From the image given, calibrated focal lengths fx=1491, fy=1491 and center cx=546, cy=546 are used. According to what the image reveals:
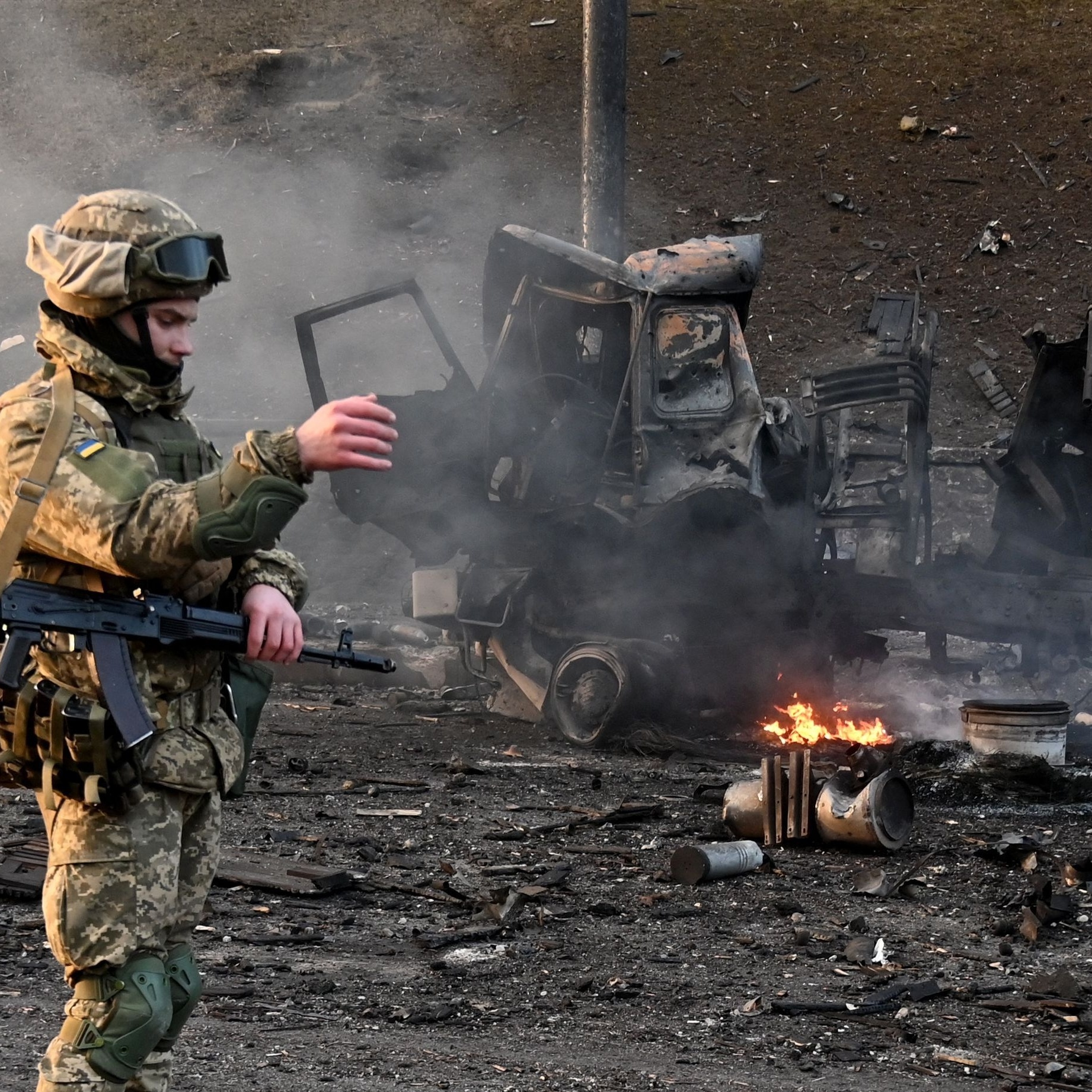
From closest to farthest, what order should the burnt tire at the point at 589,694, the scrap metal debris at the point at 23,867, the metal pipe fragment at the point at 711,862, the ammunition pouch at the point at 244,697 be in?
the ammunition pouch at the point at 244,697 → the scrap metal debris at the point at 23,867 → the metal pipe fragment at the point at 711,862 → the burnt tire at the point at 589,694

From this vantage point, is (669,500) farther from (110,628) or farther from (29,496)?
(29,496)

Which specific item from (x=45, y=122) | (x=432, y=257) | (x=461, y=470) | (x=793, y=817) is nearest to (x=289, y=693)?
(x=461, y=470)

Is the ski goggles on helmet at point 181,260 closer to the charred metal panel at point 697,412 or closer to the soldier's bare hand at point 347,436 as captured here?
the soldier's bare hand at point 347,436

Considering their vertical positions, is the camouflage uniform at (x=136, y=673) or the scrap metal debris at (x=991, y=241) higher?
the scrap metal debris at (x=991, y=241)

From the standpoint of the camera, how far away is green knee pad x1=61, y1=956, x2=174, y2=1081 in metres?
2.86

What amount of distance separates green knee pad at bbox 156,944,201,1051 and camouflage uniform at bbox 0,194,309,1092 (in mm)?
21

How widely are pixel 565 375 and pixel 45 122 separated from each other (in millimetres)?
18473

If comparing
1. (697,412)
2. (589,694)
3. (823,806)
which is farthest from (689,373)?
(823,806)

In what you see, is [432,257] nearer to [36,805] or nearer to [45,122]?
[45,122]

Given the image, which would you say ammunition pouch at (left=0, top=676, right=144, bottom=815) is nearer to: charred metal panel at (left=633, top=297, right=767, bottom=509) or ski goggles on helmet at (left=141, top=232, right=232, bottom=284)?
ski goggles on helmet at (left=141, top=232, right=232, bottom=284)

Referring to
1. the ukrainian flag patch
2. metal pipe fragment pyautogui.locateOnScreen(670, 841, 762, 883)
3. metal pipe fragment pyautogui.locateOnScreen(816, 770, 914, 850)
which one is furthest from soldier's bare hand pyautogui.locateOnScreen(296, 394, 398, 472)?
metal pipe fragment pyautogui.locateOnScreen(816, 770, 914, 850)

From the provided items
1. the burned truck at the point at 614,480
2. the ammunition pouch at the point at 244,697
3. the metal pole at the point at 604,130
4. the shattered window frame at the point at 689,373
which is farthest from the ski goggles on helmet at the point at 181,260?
the metal pole at the point at 604,130

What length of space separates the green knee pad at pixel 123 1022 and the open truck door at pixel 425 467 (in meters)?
7.00

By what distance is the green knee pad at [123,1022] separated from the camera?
9.39ft
